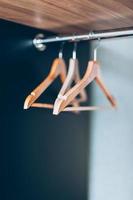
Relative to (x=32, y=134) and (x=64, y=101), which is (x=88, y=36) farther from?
(x=32, y=134)

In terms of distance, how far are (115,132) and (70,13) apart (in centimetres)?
88

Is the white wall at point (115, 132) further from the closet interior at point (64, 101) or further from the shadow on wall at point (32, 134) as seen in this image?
the shadow on wall at point (32, 134)

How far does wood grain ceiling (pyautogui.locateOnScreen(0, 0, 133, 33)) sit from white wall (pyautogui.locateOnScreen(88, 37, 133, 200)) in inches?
19.7

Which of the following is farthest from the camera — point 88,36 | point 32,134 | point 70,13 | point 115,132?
point 115,132

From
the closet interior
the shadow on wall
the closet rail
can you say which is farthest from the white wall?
the closet rail

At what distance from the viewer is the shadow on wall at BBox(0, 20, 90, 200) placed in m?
1.27

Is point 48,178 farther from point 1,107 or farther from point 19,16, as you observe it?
point 19,16

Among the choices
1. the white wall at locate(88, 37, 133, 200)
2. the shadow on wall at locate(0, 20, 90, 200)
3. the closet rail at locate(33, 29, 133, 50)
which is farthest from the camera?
the white wall at locate(88, 37, 133, 200)

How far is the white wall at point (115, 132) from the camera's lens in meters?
1.77

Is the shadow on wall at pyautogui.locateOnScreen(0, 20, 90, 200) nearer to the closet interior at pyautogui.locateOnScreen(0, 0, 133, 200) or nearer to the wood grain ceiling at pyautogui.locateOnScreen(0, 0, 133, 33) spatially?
Answer: the closet interior at pyautogui.locateOnScreen(0, 0, 133, 200)

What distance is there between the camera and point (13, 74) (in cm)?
129

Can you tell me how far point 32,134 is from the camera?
1.39 m

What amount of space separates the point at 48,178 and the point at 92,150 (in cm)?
36

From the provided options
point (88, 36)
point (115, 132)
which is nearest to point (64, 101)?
point (88, 36)
